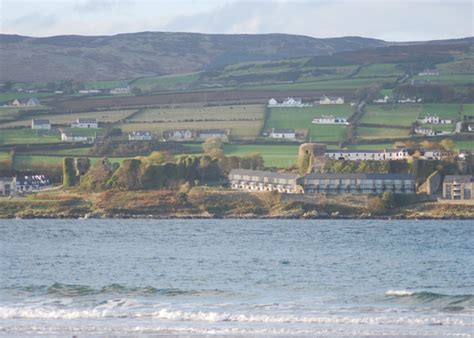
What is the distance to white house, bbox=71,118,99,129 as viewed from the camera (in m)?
96.5

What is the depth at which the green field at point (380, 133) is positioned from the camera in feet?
289

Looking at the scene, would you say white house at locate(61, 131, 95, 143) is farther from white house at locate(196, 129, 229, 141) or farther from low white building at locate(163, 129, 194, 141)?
white house at locate(196, 129, 229, 141)

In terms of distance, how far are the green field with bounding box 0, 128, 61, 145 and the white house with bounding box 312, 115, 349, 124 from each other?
62.4 feet

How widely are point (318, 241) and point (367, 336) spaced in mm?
23030

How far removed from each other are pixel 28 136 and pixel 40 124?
14.7ft

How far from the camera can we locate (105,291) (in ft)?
116

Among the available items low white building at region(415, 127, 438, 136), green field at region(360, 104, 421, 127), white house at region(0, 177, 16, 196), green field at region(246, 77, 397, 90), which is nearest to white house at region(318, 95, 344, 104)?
green field at region(246, 77, 397, 90)

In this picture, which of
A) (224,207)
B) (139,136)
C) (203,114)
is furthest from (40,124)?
(224,207)

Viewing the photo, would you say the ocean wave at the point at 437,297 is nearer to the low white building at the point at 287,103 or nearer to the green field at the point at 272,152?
the green field at the point at 272,152

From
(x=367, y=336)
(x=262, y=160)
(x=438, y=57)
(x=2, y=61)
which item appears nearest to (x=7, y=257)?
(x=367, y=336)

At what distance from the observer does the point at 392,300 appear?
33.2 metres

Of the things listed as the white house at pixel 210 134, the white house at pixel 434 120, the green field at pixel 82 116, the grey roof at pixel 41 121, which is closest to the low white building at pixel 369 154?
the white house at pixel 210 134

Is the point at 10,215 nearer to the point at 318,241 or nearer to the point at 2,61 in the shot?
the point at 318,241

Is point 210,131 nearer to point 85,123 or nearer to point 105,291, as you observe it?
point 85,123
